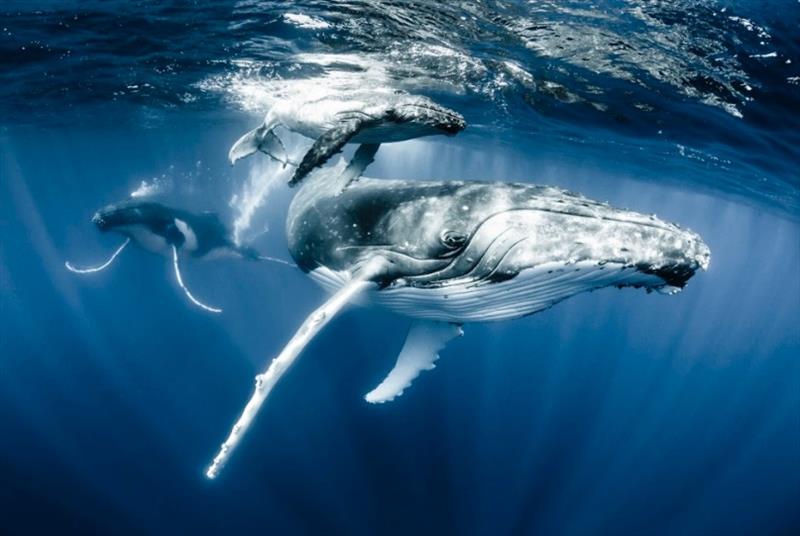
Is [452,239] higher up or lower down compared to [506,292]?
higher up

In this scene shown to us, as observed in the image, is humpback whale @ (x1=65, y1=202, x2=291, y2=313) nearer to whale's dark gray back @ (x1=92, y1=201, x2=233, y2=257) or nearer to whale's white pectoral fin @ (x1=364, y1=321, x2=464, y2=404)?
whale's dark gray back @ (x1=92, y1=201, x2=233, y2=257)

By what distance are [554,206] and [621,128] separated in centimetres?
1773

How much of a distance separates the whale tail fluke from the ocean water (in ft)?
5.94

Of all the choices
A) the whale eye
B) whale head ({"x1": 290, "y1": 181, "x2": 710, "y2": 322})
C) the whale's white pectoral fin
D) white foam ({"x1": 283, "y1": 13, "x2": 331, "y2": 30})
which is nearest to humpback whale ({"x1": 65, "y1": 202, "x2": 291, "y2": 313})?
white foam ({"x1": 283, "y1": 13, "x2": 331, "y2": 30})

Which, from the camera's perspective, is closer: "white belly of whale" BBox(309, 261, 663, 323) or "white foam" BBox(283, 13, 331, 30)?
"white belly of whale" BBox(309, 261, 663, 323)

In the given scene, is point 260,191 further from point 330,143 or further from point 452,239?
point 452,239

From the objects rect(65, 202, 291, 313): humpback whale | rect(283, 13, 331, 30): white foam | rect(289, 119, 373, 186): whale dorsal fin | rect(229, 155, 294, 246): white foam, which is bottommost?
rect(229, 155, 294, 246): white foam

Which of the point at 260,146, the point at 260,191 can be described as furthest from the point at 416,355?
the point at 260,191

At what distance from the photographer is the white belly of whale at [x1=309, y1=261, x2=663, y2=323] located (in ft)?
11.1

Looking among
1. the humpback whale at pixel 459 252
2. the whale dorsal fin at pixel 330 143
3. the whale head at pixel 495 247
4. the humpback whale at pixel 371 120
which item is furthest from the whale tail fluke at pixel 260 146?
the whale dorsal fin at pixel 330 143

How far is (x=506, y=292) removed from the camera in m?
3.82

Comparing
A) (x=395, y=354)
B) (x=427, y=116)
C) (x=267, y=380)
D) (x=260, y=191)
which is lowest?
(x=260, y=191)

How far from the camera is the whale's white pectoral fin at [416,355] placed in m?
5.52

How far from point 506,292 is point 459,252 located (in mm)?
520
